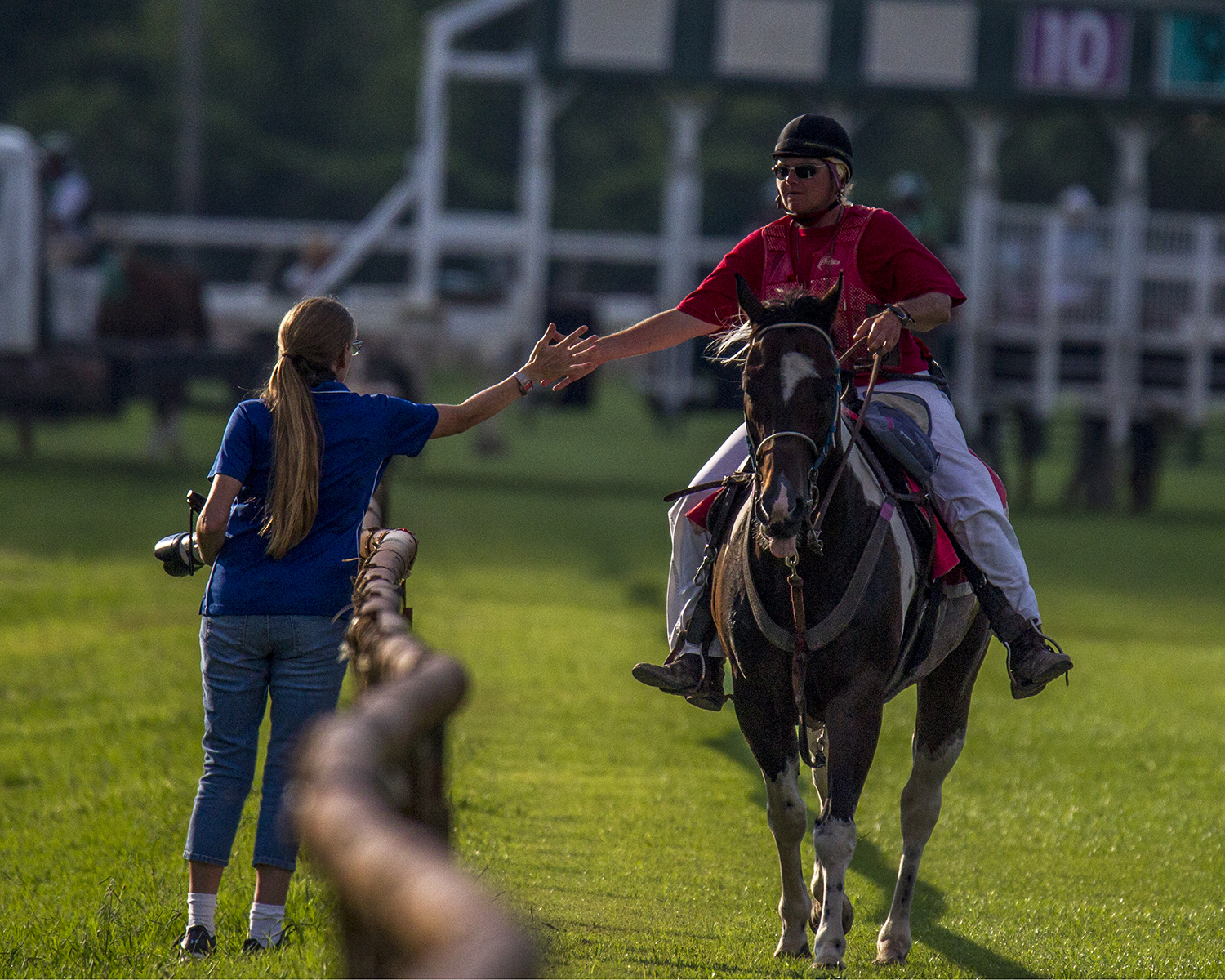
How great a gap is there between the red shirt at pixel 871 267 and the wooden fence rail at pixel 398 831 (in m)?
2.55

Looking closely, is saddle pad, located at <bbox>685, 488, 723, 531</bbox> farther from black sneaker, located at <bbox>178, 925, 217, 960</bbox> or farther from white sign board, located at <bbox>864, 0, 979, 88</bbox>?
white sign board, located at <bbox>864, 0, 979, 88</bbox>

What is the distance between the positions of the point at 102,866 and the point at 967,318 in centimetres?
1931

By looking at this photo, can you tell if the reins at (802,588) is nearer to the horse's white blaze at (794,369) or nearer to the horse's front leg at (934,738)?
the horse's white blaze at (794,369)

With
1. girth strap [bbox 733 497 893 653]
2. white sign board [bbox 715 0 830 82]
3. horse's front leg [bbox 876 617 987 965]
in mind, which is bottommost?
horse's front leg [bbox 876 617 987 965]

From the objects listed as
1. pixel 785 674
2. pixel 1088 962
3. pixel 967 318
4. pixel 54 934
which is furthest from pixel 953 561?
pixel 967 318

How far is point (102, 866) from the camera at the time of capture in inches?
262

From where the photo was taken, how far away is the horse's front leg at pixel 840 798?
Answer: 5.24 m

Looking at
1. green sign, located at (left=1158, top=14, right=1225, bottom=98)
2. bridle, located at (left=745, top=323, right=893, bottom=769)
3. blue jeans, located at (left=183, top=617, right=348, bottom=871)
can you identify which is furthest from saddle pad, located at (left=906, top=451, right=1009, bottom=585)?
green sign, located at (left=1158, top=14, right=1225, bottom=98)

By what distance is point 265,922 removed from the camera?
5289mm

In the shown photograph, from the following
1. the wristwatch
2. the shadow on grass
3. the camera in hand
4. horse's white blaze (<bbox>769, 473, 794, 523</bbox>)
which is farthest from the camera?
the shadow on grass

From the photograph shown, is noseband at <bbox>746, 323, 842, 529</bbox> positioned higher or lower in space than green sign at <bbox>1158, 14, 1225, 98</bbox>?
lower

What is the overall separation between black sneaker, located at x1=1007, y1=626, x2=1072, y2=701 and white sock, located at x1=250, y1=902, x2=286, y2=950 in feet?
8.01

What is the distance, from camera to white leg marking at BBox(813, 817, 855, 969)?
5.23m

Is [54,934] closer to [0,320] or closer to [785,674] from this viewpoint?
[785,674]
